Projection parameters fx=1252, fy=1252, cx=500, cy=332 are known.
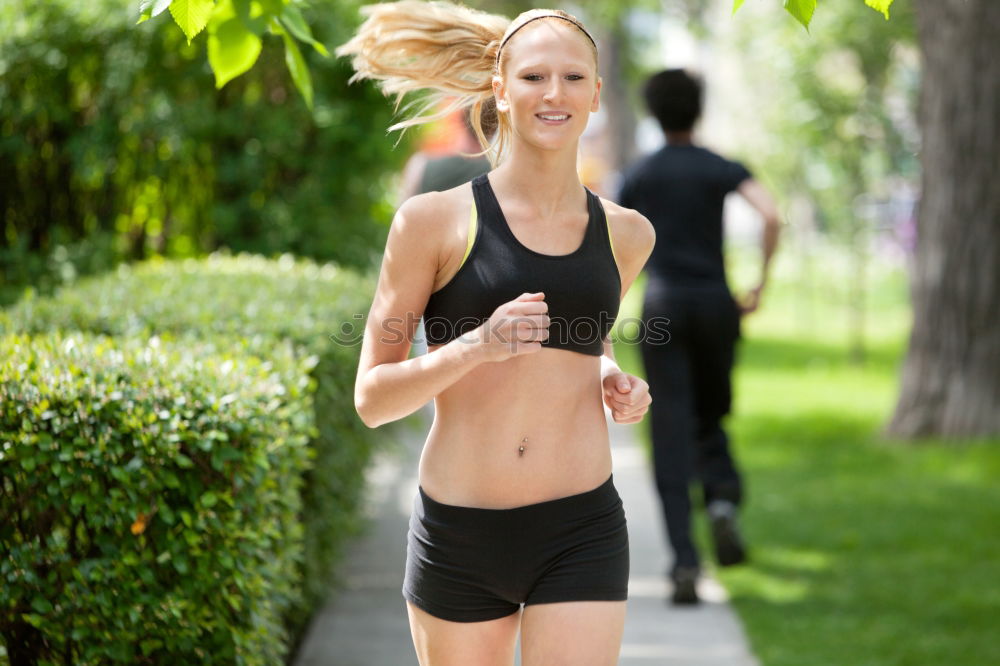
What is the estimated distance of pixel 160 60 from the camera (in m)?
7.79

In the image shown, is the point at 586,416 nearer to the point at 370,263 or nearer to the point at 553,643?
the point at 553,643

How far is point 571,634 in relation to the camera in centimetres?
270

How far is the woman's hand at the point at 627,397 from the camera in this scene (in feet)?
9.23

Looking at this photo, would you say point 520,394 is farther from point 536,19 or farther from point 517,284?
point 536,19

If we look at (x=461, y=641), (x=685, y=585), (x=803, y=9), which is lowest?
(x=685, y=585)

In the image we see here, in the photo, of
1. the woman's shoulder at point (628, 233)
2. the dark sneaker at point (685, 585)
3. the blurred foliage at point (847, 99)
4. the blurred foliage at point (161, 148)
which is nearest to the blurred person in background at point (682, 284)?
the dark sneaker at point (685, 585)

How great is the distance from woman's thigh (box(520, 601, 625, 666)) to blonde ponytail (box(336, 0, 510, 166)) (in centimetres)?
116

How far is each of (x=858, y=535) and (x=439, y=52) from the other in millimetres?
4555

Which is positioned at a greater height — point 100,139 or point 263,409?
point 100,139

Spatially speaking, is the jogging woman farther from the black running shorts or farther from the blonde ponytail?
the blonde ponytail

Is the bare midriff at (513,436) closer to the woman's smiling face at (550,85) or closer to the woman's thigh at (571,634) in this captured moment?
the woman's thigh at (571,634)

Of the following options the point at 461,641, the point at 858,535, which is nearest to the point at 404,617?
the point at 858,535

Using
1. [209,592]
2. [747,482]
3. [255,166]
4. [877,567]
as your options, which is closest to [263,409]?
[209,592]

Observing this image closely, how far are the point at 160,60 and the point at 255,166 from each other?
864mm
